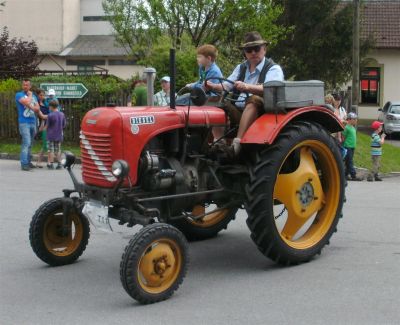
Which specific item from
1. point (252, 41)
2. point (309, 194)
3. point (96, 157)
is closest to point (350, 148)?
point (309, 194)

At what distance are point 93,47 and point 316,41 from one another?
22.5m

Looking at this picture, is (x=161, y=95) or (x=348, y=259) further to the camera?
(x=161, y=95)

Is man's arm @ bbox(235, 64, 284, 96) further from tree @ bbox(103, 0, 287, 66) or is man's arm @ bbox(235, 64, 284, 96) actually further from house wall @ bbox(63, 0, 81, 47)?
house wall @ bbox(63, 0, 81, 47)

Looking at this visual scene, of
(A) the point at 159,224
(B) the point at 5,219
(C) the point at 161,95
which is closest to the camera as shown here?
(A) the point at 159,224

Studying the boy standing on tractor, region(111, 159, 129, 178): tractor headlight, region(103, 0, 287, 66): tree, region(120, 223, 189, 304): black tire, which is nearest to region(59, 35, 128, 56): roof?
region(103, 0, 287, 66): tree

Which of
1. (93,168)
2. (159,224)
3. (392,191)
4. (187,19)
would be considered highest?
(187,19)

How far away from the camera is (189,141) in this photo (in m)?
6.59

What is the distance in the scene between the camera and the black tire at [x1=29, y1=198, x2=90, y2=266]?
256 inches

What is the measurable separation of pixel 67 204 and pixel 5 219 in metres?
3.13

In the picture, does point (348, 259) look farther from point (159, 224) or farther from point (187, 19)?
point (187, 19)

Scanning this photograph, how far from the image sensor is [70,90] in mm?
18797

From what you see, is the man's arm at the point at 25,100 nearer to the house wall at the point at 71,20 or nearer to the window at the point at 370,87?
the window at the point at 370,87

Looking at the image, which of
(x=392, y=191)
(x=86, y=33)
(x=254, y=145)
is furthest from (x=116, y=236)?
(x=86, y=33)

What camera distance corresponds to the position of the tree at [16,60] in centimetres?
3203
